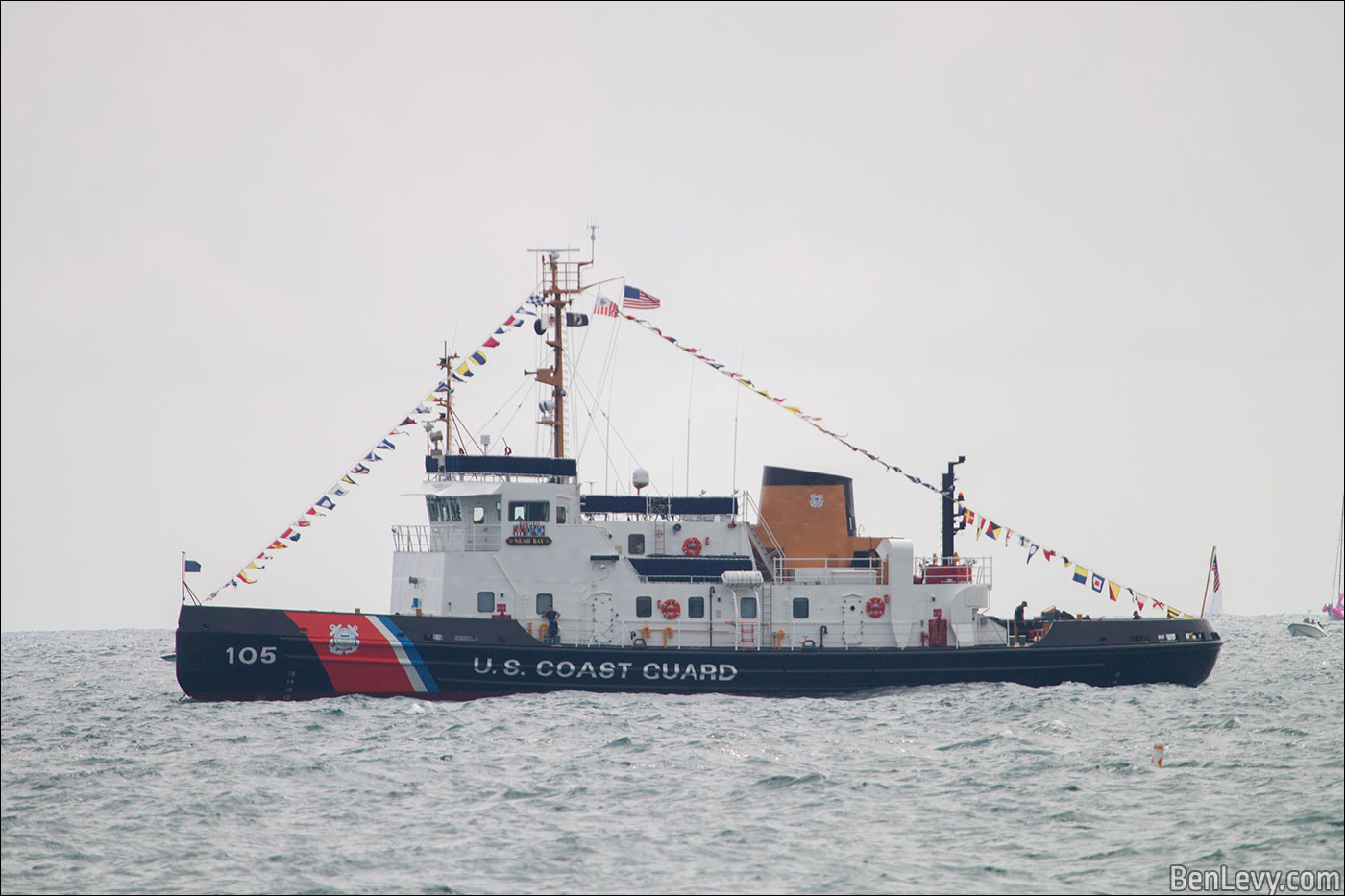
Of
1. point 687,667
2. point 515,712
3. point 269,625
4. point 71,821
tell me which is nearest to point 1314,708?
point 687,667

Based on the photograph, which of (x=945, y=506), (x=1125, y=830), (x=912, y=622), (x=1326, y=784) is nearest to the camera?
(x=1125, y=830)

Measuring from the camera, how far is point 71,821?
17781mm

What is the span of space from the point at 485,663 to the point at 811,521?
9.06 metres

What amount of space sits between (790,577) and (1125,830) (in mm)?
15931

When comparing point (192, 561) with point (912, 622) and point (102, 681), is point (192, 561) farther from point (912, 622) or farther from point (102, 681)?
point (912, 622)

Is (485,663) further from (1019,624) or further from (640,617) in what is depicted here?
(1019,624)

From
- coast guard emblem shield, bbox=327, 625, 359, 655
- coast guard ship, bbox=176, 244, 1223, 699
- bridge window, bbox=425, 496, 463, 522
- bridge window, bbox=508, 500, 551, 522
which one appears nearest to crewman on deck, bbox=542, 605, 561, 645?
coast guard ship, bbox=176, 244, 1223, 699

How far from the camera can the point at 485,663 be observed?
97.9 ft

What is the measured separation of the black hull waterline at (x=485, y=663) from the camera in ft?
96.4

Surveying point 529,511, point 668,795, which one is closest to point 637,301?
point 529,511

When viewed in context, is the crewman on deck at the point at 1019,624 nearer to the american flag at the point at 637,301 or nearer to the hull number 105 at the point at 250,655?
the american flag at the point at 637,301

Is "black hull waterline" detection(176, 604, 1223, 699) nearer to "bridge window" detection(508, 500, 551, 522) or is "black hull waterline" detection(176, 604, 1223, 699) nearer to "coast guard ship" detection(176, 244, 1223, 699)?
"coast guard ship" detection(176, 244, 1223, 699)

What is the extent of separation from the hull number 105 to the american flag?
12.1 meters

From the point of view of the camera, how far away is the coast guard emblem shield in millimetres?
29453
